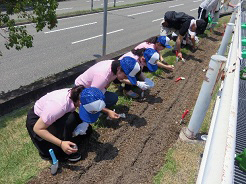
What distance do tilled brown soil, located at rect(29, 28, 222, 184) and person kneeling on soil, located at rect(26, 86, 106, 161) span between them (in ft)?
0.78

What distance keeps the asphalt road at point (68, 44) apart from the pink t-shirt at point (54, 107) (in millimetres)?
3197

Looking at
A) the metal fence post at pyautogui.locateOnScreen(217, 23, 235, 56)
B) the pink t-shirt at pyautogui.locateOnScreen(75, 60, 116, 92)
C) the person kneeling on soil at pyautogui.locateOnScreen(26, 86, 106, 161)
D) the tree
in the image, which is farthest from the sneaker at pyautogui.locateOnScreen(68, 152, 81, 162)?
the metal fence post at pyautogui.locateOnScreen(217, 23, 235, 56)

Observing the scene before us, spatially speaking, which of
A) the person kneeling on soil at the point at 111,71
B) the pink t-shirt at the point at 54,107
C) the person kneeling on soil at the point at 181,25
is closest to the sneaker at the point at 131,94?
the person kneeling on soil at the point at 111,71

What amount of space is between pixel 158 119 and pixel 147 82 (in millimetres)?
771

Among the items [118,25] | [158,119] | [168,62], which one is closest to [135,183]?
[158,119]

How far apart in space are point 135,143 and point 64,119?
0.99 metres

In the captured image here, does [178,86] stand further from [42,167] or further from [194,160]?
[42,167]

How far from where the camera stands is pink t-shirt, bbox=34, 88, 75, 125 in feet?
8.67

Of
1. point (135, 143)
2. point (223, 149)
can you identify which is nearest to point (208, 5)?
point (135, 143)

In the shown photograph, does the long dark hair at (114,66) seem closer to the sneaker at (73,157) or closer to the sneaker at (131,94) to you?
the sneaker at (131,94)

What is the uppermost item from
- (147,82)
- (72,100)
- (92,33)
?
(72,100)

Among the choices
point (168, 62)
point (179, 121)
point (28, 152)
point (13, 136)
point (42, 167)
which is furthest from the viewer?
point (168, 62)

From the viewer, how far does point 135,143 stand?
10.8 feet

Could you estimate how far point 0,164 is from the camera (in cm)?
291
